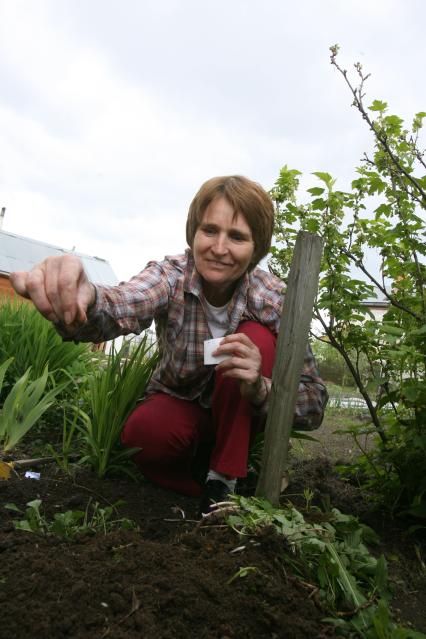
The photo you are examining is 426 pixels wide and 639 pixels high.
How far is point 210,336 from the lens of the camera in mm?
2018

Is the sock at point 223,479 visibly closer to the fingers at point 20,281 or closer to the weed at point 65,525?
the weed at point 65,525

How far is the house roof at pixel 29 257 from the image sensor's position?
1397cm

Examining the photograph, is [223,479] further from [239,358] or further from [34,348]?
[34,348]

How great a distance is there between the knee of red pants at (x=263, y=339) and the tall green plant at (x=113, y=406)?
472 millimetres

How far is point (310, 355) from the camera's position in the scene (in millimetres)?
2014

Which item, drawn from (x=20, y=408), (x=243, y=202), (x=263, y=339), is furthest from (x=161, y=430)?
(x=243, y=202)

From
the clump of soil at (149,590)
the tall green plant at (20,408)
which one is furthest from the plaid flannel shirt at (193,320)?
the clump of soil at (149,590)

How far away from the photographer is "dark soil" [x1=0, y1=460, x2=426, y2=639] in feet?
3.22

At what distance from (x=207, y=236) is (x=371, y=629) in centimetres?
125

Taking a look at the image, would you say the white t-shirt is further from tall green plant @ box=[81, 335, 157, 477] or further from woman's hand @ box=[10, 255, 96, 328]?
woman's hand @ box=[10, 255, 96, 328]

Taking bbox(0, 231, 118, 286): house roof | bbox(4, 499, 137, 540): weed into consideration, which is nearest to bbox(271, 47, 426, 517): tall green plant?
bbox(4, 499, 137, 540): weed

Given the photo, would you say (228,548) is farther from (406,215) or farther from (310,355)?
(406,215)

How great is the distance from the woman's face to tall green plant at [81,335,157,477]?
0.55m

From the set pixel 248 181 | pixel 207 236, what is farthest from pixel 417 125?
pixel 207 236
